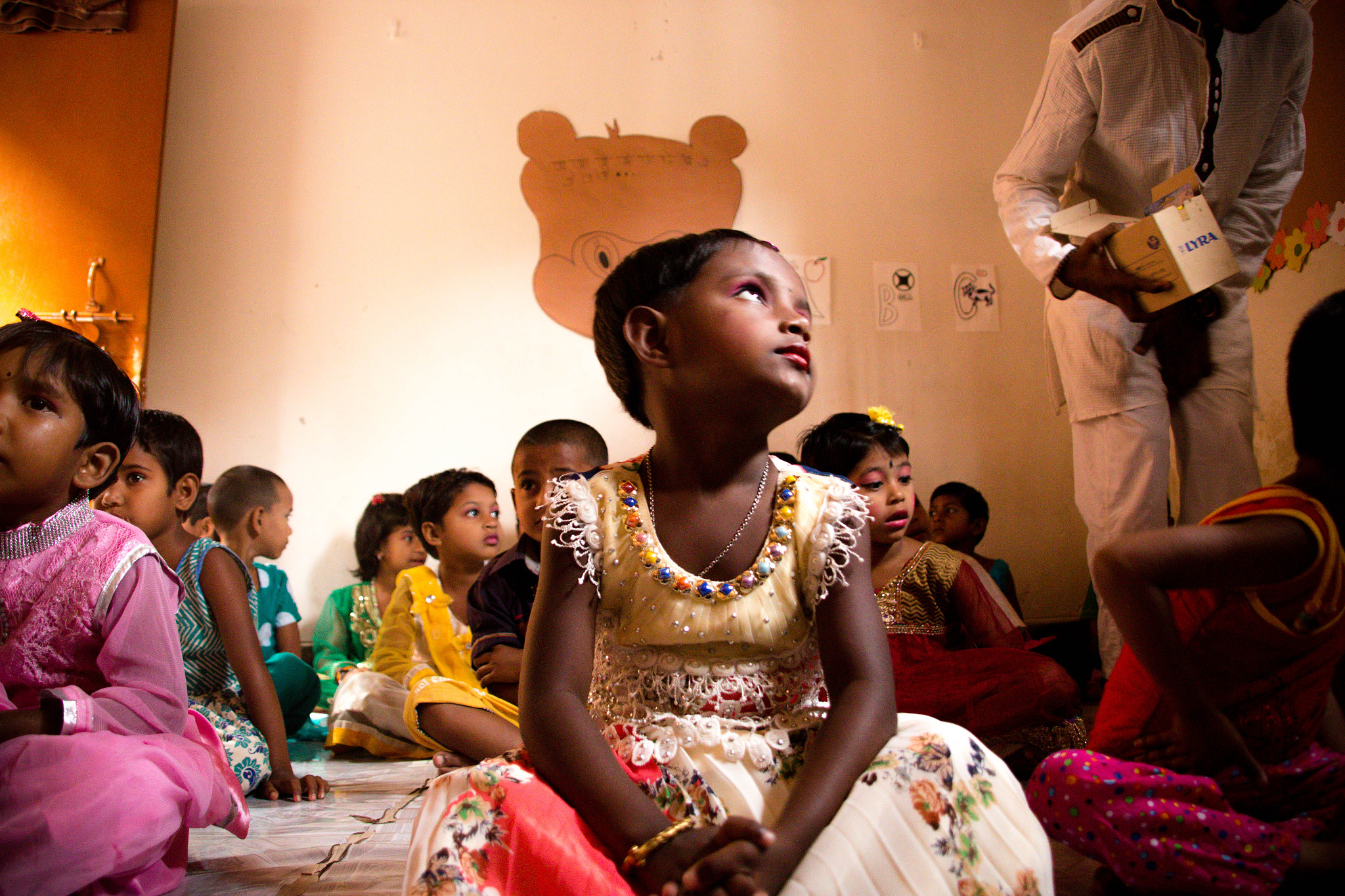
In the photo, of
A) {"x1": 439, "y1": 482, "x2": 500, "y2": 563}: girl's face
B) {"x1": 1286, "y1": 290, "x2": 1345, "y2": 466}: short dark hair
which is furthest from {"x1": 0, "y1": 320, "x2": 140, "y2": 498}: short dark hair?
{"x1": 1286, "y1": 290, "x2": 1345, "y2": 466}: short dark hair

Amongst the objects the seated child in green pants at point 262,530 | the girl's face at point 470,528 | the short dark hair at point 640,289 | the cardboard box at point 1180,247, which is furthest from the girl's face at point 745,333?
the seated child in green pants at point 262,530

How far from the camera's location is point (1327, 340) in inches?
38.4

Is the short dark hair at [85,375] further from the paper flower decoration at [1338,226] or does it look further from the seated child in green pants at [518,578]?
the paper flower decoration at [1338,226]

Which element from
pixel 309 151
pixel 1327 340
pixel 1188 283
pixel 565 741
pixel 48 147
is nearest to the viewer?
pixel 565 741

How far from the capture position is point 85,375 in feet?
3.45

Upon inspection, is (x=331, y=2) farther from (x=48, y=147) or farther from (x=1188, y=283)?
(x=1188, y=283)

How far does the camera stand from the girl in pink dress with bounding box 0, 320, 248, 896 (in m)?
0.84

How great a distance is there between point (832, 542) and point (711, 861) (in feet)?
1.12

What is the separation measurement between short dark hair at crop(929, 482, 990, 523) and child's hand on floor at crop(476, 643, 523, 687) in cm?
189

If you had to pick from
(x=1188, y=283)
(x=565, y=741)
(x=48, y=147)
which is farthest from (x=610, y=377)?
(x=48, y=147)

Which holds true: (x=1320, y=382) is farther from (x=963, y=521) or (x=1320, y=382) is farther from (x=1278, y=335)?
(x=963, y=521)

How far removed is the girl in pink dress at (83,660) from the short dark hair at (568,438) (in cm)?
84

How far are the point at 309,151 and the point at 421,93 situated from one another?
46cm

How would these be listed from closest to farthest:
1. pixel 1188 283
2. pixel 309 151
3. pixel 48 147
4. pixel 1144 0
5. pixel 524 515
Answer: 1. pixel 1188 283
2. pixel 1144 0
3. pixel 524 515
4. pixel 48 147
5. pixel 309 151
